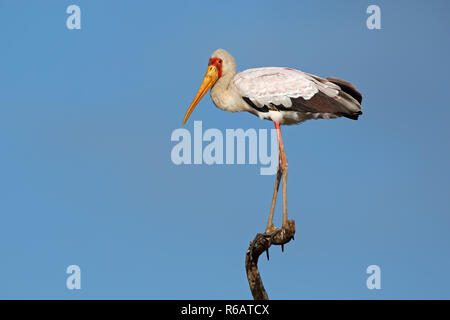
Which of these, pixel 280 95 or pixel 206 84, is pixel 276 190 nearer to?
pixel 280 95

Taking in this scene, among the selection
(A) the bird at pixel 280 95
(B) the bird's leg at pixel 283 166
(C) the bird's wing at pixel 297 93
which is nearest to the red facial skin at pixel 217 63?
(A) the bird at pixel 280 95

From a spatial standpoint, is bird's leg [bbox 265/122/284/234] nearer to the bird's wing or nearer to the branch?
the branch

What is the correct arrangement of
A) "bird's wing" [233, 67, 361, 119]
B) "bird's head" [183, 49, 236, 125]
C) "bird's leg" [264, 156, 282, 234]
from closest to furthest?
"bird's wing" [233, 67, 361, 119]
"bird's leg" [264, 156, 282, 234]
"bird's head" [183, 49, 236, 125]

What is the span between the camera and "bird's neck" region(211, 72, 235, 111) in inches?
440

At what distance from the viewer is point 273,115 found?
10.7 meters

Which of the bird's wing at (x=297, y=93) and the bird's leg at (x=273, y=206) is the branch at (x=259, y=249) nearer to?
the bird's leg at (x=273, y=206)

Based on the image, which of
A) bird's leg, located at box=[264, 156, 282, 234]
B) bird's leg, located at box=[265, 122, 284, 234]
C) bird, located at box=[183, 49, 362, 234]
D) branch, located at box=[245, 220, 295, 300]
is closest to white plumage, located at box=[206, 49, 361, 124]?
bird, located at box=[183, 49, 362, 234]

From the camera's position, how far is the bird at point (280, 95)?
34.7 ft

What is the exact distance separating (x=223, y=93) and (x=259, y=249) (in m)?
2.50

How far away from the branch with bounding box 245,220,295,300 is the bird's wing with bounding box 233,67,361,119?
5.68ft

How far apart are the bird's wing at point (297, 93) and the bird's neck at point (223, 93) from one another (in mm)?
232
